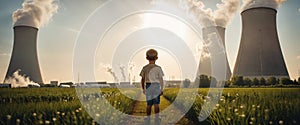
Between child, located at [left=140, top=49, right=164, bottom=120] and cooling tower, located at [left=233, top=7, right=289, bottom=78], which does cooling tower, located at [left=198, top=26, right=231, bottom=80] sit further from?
child, located at [left=140, top=49, right=164, bottom=120]

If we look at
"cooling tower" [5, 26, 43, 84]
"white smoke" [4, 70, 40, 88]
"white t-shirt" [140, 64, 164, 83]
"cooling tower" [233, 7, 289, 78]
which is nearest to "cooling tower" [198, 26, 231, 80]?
"cooling tower" [233, 7, 289, 78]

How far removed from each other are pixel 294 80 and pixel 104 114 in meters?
18.6

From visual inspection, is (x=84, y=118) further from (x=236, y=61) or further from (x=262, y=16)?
(x=236, y=61)

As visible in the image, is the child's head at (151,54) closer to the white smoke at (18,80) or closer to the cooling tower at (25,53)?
the cooling tower at (25,53)

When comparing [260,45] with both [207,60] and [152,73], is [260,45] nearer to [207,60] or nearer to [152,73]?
[207,60]

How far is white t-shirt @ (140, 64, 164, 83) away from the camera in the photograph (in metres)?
4.06

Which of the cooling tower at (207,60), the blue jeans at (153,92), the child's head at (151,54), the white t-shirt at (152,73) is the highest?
the cooling tower at (207,60)

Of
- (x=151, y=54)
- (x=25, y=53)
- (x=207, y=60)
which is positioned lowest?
(x=151, y=54)

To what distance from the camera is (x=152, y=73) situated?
406cm

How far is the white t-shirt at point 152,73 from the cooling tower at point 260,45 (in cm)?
1257

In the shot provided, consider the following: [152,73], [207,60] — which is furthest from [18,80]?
[152,73]

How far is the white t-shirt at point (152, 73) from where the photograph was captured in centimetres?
406

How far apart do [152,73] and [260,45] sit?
43.6ft

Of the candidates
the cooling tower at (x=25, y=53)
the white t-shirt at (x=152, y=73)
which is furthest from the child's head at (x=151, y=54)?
the cooling tower at (x=25, y=53)
